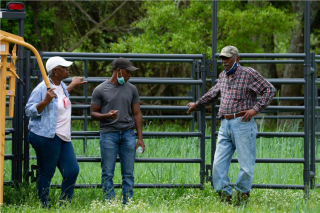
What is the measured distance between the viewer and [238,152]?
6.09 meters

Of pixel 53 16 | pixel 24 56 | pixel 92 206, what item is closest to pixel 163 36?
pixel 53 16

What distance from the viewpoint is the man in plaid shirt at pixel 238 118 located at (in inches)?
239

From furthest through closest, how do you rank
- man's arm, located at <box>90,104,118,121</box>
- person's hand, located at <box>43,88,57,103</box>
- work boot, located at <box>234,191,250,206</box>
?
work boot, located at <box>234,191,250,206</box> < man's arm, located at <box>90,104,118,121</box> < person's hand, located at <box>43,88,57,103</box>

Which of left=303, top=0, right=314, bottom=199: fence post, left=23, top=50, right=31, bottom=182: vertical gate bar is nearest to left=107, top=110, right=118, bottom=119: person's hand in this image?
left=23, top=50, right=31, bottom=182: vertical gate bar

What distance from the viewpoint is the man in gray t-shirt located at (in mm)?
6074

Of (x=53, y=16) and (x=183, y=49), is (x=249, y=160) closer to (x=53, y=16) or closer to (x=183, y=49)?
(x=183, y=49)

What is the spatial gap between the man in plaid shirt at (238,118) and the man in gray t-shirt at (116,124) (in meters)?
1.03

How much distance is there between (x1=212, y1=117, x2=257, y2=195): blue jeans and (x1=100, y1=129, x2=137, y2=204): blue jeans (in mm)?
996

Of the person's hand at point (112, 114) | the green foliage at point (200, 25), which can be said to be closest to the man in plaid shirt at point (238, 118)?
the person's hand at point (112, 114)

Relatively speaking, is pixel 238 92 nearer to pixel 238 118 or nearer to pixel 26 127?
pixel 238 118

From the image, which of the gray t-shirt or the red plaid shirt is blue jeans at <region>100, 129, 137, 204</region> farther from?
the red plaid shirt

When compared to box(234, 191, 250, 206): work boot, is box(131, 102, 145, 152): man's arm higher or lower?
higher

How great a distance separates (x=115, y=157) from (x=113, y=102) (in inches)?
24.8

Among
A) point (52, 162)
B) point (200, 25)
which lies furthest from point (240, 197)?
point (200, 25)
